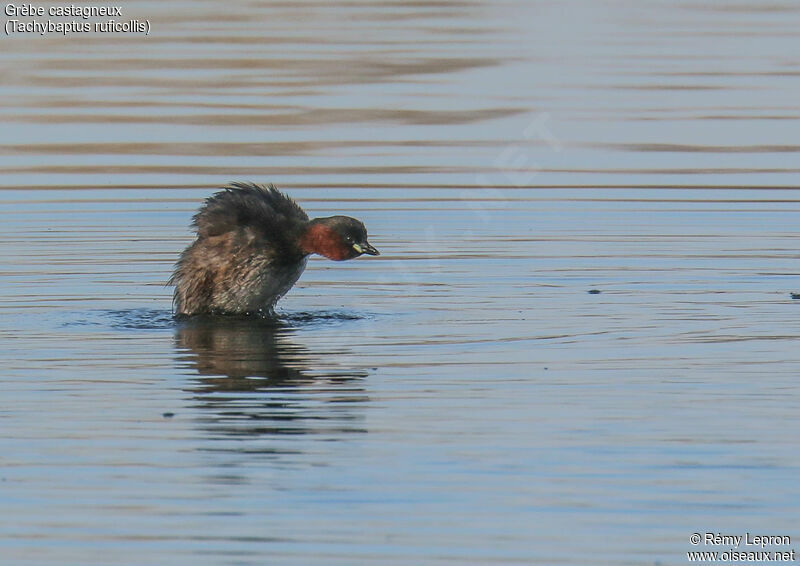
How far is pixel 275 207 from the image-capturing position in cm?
1447

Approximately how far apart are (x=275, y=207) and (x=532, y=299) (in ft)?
6.48

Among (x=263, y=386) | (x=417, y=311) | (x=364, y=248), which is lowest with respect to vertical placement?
(x=263, y=386)

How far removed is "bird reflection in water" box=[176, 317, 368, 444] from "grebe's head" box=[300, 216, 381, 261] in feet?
2.09

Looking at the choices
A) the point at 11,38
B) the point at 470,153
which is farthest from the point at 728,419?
the point at 11,38

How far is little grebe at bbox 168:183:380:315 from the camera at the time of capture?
46.9ft

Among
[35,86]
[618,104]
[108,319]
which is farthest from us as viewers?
[35,86]

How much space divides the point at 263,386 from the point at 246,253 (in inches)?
121

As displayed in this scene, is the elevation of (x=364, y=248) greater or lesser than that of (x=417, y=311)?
greater

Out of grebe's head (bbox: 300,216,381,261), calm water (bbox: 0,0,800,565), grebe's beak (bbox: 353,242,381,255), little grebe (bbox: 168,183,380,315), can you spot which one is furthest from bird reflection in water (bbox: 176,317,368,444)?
grebe's beak (bbox: 353,242,381,255)

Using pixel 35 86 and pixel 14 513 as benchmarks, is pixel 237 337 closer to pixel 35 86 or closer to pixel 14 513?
pixel 14 513

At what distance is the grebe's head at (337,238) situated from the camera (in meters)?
14.1

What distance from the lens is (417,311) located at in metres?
13.9

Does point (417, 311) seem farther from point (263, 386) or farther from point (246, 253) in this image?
point (263, 386)

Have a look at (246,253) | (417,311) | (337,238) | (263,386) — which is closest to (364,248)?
(337,238)
